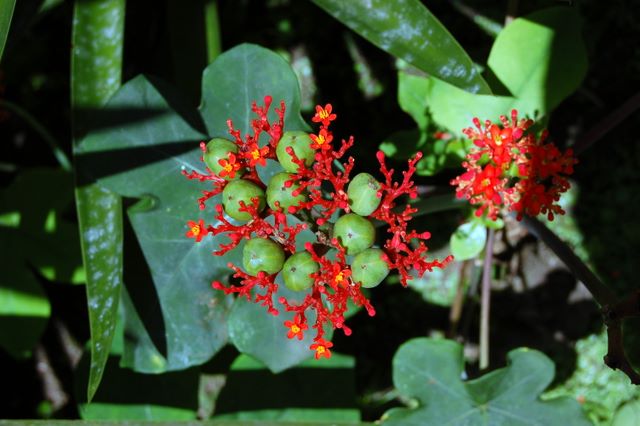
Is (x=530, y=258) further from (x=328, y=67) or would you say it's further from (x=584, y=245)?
(x=328, y=67)

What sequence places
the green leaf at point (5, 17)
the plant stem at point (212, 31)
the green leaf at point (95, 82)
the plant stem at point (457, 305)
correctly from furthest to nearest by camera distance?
the plant stem at point (457, 305), the plant stem at point (212, 31), the green leaf at point (95, 82), the green leaf at point (5, 17)

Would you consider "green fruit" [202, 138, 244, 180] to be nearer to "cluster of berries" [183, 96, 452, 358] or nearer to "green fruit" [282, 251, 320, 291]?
"cluster of berries" [183, 96, 452, 358]

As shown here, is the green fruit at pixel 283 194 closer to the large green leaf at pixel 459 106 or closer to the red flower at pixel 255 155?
the red flower at pixel 255 155

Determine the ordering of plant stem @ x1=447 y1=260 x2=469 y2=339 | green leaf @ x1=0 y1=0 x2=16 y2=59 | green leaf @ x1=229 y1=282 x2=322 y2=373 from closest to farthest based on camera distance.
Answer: green leaf @ x1=0 y1=0 x2=16 y2=59 < green leaf @ x1=229 y1=282 x2=322 y2=373 < plant stem @ x1=447 y1=260 x2=469 y2=339

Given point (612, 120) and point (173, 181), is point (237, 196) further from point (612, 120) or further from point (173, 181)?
point (612, 120)

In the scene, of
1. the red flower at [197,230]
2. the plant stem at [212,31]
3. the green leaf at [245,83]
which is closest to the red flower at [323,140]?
the red flower at [197,230]

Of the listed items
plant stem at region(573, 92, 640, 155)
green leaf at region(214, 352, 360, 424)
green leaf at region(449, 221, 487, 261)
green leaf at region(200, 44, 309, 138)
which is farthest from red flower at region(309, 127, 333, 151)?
green leaf at region(214, 352, 360, 424)
